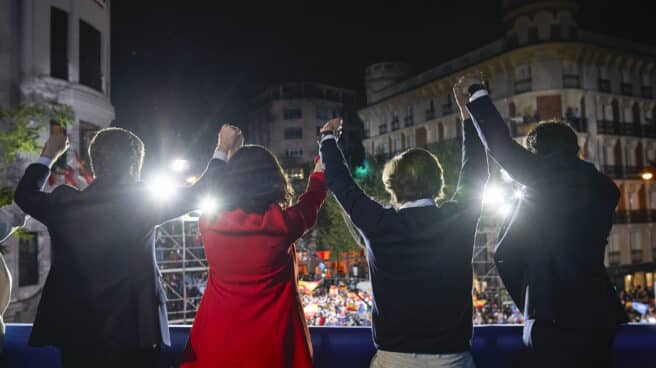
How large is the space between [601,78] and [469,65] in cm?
807

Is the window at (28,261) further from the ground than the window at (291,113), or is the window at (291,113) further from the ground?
the window at (291,113)

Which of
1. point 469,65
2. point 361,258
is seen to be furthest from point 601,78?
point 361,258

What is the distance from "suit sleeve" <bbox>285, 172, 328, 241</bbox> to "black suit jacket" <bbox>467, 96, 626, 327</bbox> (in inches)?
31.5

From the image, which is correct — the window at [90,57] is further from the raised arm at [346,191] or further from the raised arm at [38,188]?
the raised arm at [346,191]

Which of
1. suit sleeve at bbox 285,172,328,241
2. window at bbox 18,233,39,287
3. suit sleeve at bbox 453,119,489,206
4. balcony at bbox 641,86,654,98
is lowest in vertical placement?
window at bbox 18,233,39,287

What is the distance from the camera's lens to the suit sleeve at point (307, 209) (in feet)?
7.14

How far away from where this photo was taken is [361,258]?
29.8m

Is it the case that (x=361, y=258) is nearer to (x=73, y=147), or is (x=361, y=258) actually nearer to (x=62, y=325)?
(x=73, y=147)

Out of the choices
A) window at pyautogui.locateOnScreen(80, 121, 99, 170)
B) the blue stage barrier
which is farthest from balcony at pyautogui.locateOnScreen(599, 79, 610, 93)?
the blue stage barrier

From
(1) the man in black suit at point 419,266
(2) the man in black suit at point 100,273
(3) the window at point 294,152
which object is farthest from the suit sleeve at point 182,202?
(3) the window at point 294,152

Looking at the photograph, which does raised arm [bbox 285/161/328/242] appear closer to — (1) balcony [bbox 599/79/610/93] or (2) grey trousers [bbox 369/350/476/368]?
(2) grey trousers [bbox 369/350/476/368]

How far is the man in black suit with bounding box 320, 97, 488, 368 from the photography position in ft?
6.66

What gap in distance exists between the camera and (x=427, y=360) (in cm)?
204

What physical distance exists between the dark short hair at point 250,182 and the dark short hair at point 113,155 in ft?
1.49
